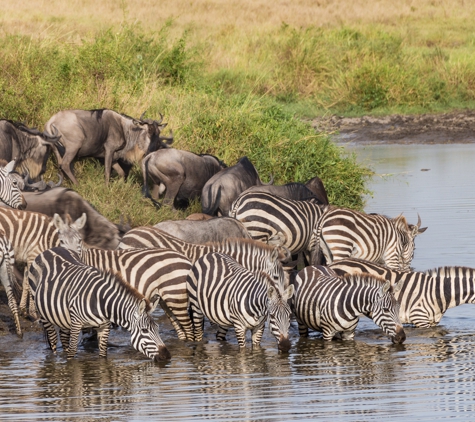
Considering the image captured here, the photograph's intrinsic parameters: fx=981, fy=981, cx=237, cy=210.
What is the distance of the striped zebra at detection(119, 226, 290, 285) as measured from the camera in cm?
942

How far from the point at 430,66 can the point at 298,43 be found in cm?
368

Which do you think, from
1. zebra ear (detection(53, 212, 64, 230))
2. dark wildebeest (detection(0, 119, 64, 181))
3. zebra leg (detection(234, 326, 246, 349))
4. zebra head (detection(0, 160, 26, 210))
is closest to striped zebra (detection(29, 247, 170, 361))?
zebra ear (detection(53, 212, 64, 230))

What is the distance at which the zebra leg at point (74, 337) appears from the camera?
8.07 m

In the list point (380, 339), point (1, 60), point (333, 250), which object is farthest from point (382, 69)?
point (380, 339)

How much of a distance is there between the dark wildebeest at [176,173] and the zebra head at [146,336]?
17.8ft

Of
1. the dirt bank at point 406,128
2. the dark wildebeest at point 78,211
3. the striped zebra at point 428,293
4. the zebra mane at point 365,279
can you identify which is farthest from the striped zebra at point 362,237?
the dirt bank at point 406,128

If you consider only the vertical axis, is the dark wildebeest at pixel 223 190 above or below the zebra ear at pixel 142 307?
above

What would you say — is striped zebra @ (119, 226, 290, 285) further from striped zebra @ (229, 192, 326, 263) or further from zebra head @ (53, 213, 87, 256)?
striped zebra @ (229, 192, 326, 263)

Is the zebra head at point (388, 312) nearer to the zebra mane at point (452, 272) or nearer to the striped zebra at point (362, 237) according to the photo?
the zebra mane at point (452, 272)

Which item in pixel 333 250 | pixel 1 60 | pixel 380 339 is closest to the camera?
pixel 380 339

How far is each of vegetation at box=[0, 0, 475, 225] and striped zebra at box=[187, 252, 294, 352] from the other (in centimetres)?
368

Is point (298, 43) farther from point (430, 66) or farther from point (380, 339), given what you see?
point (380, 339)

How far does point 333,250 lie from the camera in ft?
34.0

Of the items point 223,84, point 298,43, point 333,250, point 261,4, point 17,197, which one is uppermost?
point 261,4
